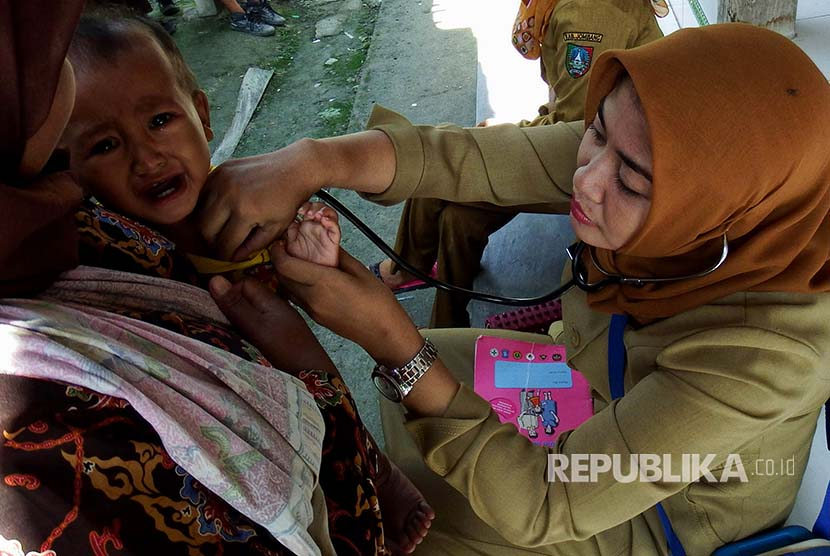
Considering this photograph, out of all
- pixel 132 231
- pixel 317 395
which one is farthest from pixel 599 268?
pixel 132 231

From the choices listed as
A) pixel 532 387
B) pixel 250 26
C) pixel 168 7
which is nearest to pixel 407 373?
pixel 532 387

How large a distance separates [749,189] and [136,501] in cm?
87

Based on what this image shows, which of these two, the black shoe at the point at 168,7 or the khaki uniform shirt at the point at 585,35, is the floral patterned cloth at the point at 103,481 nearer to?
the khaki uniform shirt at the point at 585,35

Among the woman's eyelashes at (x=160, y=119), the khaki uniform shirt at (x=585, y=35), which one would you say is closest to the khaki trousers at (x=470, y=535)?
the woman's eyelashes at (x=160, y=119)

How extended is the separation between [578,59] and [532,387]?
40.0 inches

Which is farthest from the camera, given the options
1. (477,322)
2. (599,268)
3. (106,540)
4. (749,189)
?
(477,322)

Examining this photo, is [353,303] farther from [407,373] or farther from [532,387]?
[532,387]

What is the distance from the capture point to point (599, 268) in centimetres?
125

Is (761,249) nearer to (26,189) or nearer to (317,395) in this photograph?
(317,395)

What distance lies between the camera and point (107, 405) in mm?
688

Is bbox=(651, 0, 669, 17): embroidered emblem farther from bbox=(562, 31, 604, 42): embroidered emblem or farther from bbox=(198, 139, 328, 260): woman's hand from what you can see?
bbox=(198, 139, 328, 260): woman's hand

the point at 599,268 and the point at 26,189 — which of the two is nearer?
the point at 26,189

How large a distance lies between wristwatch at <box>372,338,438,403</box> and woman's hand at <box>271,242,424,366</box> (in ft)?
0.04

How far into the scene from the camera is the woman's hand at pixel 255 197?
1159 millimetres
